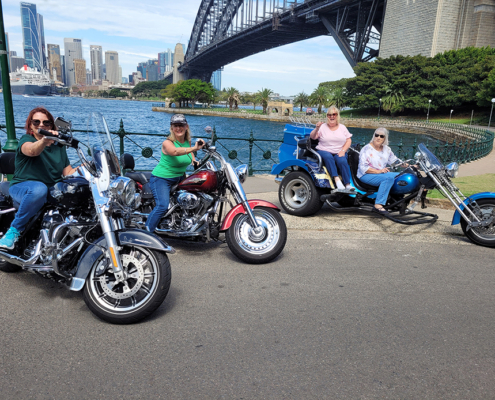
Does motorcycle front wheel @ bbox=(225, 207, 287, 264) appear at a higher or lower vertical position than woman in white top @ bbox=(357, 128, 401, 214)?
lower

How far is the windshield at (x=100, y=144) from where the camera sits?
323cm

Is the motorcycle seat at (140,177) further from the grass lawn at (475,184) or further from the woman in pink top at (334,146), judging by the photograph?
the grass lawn at (475,184)

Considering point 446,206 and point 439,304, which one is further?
point 446,206

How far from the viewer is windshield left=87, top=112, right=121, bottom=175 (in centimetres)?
323

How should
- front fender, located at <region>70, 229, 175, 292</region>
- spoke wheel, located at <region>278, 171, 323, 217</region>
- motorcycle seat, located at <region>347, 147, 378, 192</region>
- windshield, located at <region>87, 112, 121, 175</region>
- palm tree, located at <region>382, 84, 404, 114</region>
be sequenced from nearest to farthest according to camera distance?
front fender, located at <region>70, 229, 175, 292</region>, windshield, located at <region>87, 112, 121, 175</region>, motorcycle seat, located at <region>347, 147, 378, 192</region>, spoke wheel, located at <region>278, 171, 323, 217</region>, palm tree, located at <region>382, 84, 404, 114</region>

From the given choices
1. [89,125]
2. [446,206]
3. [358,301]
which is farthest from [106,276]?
[446,206]

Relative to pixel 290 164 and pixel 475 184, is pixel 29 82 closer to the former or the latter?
pixel 475 184

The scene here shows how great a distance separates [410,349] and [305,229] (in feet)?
10.4

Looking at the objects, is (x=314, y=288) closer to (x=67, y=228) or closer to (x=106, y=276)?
(x=106, y=276)

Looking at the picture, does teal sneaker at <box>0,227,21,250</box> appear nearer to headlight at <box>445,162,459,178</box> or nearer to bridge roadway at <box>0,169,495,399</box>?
bridge roadway at <box>0,169,495,399</box>

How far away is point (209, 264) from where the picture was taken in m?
4.44

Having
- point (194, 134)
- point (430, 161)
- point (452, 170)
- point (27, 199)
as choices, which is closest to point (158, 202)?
point (27, 199)

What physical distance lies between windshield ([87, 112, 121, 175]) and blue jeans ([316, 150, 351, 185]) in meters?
3.59

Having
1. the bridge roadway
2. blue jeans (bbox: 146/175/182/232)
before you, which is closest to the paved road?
the bridge roadway
